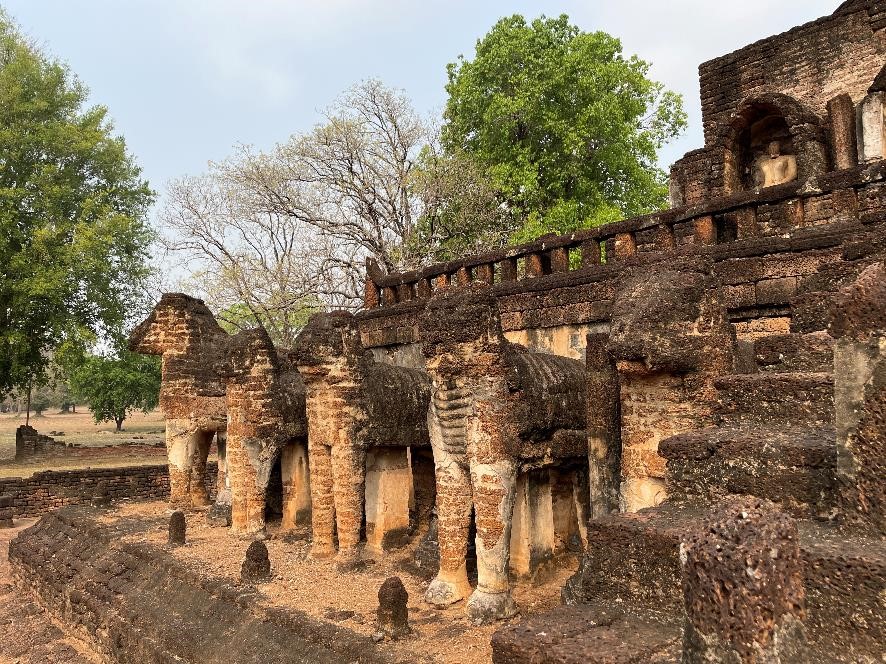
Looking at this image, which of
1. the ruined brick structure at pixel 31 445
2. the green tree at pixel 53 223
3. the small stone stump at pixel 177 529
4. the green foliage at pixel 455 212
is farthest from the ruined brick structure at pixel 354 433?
the ruined brick structure at pixel 31 445

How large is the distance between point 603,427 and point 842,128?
29.2ft

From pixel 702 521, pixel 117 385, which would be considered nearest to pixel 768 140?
pixel 702 521

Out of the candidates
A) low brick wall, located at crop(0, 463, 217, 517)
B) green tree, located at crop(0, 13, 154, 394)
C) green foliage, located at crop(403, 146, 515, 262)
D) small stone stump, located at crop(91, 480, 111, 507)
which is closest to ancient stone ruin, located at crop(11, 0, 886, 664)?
small stone stump, located at crop(91, 480, 111, 507)

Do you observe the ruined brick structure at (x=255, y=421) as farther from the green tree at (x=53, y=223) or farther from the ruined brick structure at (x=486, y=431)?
the green tree at (x=53, y=223)

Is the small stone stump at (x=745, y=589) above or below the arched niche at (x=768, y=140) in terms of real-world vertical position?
below

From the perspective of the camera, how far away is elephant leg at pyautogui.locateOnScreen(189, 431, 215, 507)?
11.9m

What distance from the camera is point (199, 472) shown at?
12.1 metres

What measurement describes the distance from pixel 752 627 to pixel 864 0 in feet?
46.3

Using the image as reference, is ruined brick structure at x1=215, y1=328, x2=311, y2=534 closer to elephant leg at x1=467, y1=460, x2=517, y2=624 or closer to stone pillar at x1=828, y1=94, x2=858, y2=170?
elephant leg at x1=467, y1=460, x2=517, y2=624

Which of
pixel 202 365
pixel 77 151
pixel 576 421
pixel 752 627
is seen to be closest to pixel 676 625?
pixel 752 627

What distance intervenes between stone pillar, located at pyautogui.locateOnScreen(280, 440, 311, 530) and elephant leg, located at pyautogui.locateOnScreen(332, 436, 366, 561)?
6.73 ft

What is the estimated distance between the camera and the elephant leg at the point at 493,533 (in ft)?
18.3

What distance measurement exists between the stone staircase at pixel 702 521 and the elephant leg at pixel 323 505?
15.1 ft

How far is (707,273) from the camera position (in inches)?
188
